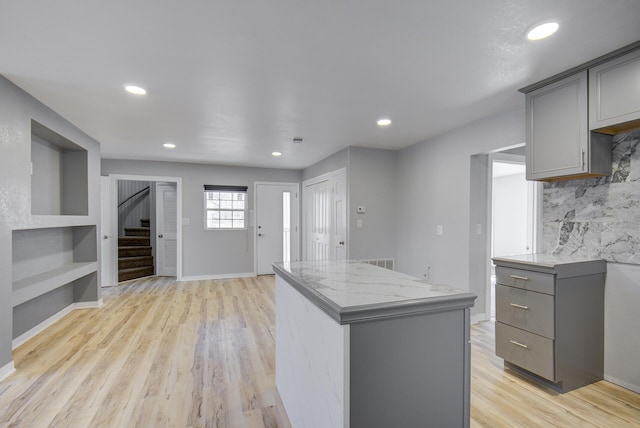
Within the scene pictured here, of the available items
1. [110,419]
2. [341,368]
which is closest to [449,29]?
[341,368]

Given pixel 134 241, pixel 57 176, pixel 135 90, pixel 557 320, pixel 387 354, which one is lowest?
pixel 557 320

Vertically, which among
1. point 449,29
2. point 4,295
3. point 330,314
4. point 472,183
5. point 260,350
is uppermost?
point 449,29

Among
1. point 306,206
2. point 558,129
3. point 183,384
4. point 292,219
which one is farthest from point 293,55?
point 292,219

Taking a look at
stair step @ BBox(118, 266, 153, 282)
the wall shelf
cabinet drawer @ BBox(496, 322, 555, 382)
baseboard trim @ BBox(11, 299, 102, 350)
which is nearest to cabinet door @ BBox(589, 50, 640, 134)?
cabinet drawer @ BBox(496, 322, 555, 382)

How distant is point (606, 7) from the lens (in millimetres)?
1559

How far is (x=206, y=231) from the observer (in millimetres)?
6121

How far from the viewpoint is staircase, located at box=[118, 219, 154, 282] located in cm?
599

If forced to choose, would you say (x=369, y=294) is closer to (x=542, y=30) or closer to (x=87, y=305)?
(x=542, y=30)

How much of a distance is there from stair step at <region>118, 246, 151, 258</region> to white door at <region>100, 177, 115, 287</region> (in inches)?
32.9

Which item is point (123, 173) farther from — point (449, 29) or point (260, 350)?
point (449, 29)

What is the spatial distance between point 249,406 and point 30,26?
2.61 meters

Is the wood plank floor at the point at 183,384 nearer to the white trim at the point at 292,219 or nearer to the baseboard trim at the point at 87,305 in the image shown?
the baseboard trim at the point at 87,305

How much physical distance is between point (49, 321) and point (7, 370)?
1.34m

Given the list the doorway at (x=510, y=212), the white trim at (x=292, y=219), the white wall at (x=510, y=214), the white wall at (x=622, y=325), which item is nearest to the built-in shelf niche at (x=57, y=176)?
the white trim at (x=292, y=219)
